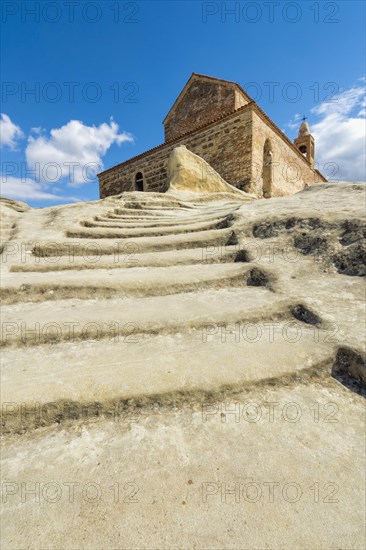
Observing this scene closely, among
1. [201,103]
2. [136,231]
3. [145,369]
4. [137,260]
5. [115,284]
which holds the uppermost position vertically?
[201,103]

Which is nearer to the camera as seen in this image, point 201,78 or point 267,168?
point 267,168

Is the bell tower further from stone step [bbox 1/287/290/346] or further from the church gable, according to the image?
stone step [bbox 1/287/290/346]

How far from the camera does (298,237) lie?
2420mm

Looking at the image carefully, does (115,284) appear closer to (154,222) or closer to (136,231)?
(136,231)

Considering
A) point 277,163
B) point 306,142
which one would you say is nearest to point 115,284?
point 277,163

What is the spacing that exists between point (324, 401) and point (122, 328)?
0.97 meters

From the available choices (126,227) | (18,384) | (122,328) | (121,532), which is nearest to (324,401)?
(121,532)

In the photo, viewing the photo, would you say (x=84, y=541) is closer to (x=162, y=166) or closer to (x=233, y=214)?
(x=233, y=214)

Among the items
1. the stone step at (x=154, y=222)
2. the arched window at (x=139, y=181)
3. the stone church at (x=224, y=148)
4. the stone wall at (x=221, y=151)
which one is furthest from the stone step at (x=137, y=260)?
the arched window at (x=139, y=181)

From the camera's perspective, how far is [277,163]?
12320 mm

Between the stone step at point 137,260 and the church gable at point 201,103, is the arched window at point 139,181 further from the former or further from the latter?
the stone step at point 137,260

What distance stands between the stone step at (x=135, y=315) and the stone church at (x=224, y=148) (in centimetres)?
616

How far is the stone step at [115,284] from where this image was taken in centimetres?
196

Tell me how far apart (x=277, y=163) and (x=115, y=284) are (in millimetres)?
12258
